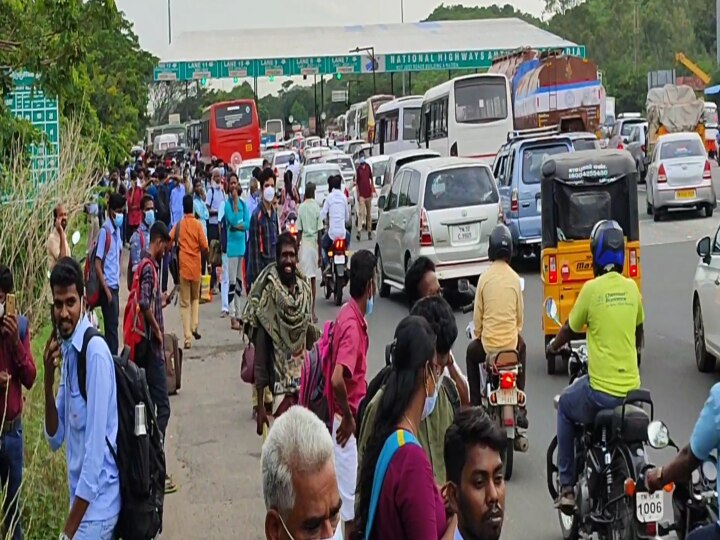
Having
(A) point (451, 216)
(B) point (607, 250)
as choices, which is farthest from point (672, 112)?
(B) point (607, 250)

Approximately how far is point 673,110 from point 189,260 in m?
31.4

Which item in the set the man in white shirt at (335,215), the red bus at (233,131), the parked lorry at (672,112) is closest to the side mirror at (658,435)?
the man in white shirt at (335,215)

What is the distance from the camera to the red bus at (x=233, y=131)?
5934 cm

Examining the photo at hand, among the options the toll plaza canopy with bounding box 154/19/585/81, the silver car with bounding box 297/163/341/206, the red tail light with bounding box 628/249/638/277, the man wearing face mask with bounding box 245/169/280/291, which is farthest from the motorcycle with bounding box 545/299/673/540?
the toll plaza canopy with bounding box 154/19/585/81

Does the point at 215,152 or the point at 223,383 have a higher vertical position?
the point at 215,152

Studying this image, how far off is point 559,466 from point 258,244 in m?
8.50

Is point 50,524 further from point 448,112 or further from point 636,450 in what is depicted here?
point 448,112

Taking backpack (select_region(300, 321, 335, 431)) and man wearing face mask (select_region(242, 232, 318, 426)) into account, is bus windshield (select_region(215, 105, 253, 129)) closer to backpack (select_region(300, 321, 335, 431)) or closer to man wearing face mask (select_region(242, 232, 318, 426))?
man wearing face mask (select_region(242, 232, 318, 426))

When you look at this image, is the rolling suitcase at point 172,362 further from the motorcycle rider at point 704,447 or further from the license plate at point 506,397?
the motorcycle rider at point 704,447

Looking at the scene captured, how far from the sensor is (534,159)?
22297 mm

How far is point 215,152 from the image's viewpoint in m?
59.2

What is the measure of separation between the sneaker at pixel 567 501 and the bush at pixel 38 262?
10.0ft

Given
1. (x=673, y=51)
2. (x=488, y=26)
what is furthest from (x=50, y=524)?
(x=673, y=51)

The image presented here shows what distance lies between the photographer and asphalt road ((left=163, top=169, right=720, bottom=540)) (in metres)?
9.33
